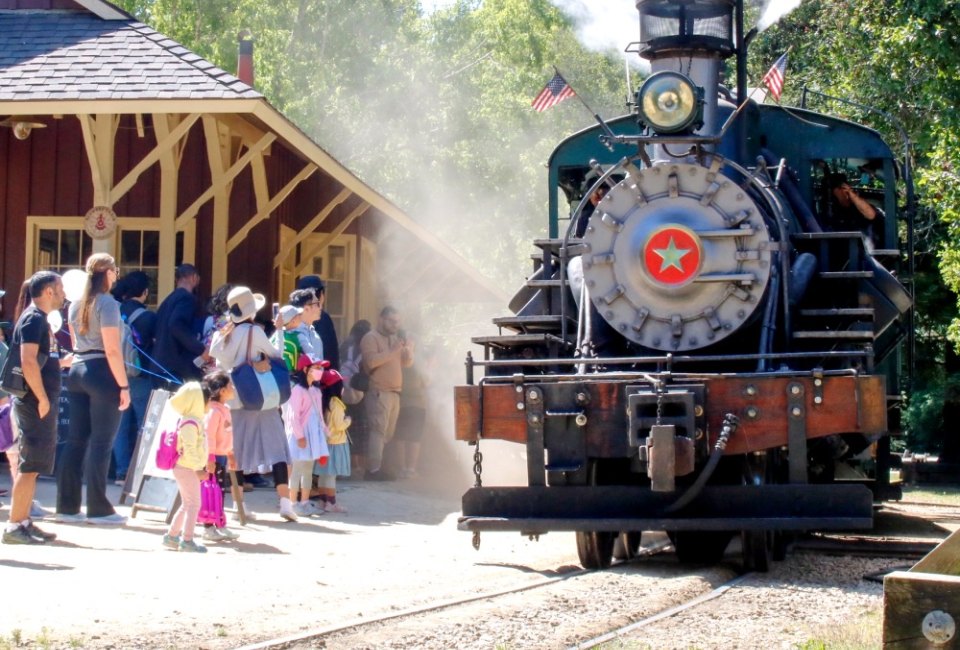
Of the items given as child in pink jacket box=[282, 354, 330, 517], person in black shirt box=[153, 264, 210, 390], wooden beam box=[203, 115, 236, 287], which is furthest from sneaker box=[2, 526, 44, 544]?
wooden beam box=[203, 115, 236, 287]

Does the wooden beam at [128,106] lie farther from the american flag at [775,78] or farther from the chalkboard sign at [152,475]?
the american flag at [775,78]

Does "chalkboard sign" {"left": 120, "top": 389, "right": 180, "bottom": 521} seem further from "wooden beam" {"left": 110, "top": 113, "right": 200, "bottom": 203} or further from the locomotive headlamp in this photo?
the locomotive headlamp

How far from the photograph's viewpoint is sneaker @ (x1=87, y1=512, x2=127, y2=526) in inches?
335

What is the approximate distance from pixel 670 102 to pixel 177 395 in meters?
3.14

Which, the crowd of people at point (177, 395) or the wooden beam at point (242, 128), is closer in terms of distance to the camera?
the crowd of people at point (177, 395)

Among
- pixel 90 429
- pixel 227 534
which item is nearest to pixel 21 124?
pixel 90 429

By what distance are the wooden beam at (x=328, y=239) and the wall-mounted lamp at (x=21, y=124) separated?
3236 mm

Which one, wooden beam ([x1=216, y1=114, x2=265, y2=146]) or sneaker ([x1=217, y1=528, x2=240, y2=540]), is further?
wooden beam ([x1=216, y1=114, x2=265, y2=146])

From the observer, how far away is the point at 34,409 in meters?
7.65

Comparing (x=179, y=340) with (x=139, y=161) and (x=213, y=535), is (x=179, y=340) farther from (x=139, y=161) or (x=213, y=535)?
(x=139, y=161)

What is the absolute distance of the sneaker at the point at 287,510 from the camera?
9.26m

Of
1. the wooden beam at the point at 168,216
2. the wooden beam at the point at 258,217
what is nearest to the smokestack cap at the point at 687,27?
the wooden beam at the point at 258,217

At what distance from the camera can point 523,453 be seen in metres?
13.7

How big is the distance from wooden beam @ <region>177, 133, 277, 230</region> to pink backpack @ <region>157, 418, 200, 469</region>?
162 inches
